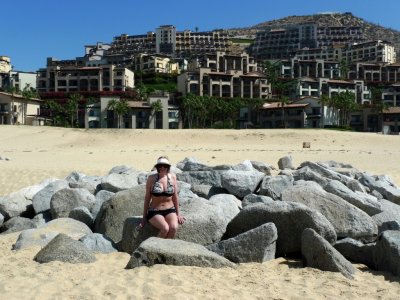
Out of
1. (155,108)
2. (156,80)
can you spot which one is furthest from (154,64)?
(155,108)

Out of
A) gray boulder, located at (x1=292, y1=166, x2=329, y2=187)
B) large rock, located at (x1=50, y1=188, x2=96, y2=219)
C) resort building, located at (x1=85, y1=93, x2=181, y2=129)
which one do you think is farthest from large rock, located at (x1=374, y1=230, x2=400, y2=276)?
resort building, located at (x1=85, y1=93, x2=181, y2=129)

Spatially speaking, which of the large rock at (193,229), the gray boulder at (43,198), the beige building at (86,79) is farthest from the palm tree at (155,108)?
the large rock at (193,229)

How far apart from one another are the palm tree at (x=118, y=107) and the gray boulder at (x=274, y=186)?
77.7 meters

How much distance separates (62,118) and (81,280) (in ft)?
294

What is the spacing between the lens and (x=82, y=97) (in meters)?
103

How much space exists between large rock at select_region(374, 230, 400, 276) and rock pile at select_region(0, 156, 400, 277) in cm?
1

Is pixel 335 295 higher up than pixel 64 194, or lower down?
lower down

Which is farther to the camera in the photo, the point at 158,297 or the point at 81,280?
the point at 81,280

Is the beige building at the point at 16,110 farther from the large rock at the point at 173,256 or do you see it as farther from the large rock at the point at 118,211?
the large rock at the point at 173,256

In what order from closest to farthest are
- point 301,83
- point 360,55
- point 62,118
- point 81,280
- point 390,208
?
1. point 81,280
2. point 390,208
3. point 62,118
4. point 301,83
5. point 360,55

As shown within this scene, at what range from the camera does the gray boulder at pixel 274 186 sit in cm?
1138

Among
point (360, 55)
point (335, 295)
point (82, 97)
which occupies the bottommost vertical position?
point (335, 295)

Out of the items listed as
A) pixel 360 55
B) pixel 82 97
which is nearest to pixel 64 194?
pixel 82 97

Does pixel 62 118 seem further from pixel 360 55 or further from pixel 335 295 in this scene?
pixel 360 55
